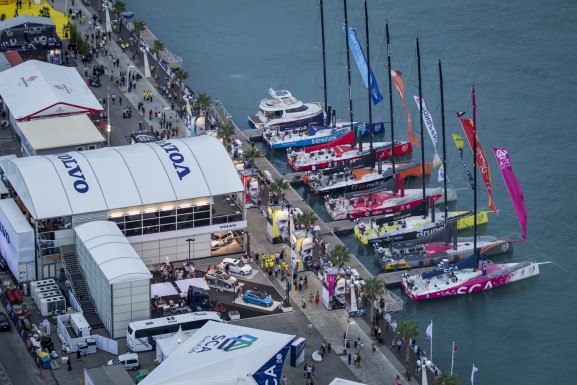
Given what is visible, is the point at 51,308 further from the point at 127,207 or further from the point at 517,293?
the point at 517,293

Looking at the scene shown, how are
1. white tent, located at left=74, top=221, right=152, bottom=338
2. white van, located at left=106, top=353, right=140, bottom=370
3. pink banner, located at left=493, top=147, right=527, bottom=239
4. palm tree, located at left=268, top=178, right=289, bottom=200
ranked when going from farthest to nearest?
palm tree, located at left=268, top=178, right=289, bottom=200
pink banner, located at left=493, top=147, right=527, bottom=239
white tent, located at left=74, top=221, right=152, bottom=338
white van, located at left=106, top=353, right=140, bottom=370

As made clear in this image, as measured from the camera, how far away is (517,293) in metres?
181

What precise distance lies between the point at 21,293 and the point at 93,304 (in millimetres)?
7957

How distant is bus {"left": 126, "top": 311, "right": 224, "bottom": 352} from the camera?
160m

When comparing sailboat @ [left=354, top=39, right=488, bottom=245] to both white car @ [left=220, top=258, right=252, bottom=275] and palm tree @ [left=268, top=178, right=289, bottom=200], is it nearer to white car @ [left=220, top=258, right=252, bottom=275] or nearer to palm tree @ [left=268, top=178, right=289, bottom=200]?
palm tree @ [left=268, top=178, right=289, bottom=200]

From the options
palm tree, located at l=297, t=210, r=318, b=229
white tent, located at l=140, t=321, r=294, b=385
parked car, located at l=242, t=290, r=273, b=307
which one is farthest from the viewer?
palm tree, located at l=297, t=210, r=318, b=229

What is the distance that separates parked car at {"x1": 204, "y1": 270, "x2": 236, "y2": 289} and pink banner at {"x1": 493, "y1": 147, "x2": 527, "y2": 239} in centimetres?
3126

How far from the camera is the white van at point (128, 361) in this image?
6122 inches

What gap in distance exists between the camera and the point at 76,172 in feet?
579

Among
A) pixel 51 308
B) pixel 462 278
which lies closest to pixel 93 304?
pixel 51 308

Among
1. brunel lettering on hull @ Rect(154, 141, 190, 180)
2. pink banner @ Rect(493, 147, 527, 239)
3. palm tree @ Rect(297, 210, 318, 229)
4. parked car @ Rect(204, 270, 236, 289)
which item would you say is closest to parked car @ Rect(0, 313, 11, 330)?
parked car @ Rect(204, 270, 236, 289)

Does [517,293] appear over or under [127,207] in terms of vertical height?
under

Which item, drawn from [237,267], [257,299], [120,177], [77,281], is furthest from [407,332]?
[120,177]

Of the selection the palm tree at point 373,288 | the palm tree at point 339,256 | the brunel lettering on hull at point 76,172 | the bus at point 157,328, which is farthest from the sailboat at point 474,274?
the brunel lettering on hull at point 76,172
